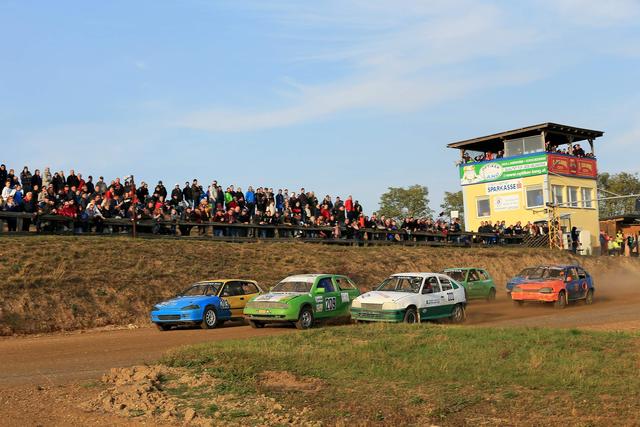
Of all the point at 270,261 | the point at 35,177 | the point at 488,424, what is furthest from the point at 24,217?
the point at 488,424

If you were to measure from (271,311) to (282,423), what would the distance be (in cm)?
1027

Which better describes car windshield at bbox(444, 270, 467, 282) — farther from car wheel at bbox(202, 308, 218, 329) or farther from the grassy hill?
car wheel at bbox(202, 308, 218, 329)

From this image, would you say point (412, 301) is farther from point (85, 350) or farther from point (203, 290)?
point (85, 350)

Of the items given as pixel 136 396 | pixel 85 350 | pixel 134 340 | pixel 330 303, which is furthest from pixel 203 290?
pixel 136 396

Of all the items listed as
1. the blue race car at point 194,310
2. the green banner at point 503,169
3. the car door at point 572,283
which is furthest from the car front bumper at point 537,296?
the green banner at point 503,169

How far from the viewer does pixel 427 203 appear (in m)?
89.7

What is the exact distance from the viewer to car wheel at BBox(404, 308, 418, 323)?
1828 cm

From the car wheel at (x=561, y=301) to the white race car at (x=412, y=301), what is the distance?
19.0 feet

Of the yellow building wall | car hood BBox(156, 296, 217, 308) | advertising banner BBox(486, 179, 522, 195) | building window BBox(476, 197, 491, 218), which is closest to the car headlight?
car hood BBox(156, 296, 217, 308)

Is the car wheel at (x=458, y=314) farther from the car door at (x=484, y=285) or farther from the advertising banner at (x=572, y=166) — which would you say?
the advertising banner at (x=572, y=166)

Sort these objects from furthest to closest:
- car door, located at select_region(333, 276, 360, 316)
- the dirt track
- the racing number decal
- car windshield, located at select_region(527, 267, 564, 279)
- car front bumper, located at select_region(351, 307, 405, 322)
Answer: car windshield, located at select_region(527, 267, 564, 279) < car door, located at select_region(333, 276, 360, 316) < the racing number decal < car front bumper, located at select_region(351, 307, 405, 322) < the dirt track

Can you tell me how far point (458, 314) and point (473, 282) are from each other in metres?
7.89

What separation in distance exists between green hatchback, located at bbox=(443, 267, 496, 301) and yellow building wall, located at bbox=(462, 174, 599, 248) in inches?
978

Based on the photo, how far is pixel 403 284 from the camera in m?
19.4
